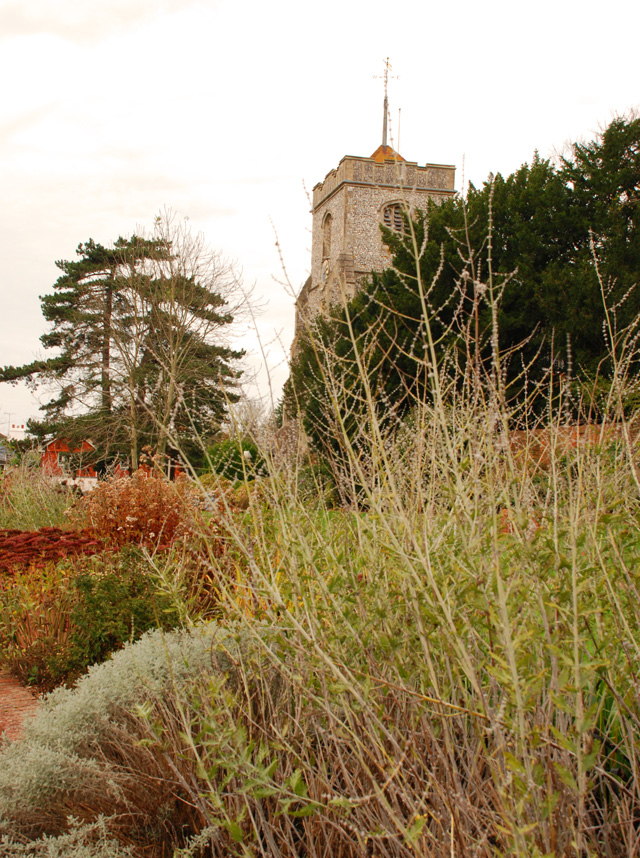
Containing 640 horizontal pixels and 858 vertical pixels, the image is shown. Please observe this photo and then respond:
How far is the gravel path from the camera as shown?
10.6 feet

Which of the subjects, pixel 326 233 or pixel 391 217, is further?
pixel 326 233

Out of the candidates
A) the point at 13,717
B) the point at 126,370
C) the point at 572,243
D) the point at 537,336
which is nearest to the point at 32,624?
the point at 13,717

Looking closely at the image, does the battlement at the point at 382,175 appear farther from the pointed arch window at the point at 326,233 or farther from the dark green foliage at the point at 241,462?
the dark green foliage at the point at 241,462

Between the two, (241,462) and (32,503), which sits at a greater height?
(241,462)

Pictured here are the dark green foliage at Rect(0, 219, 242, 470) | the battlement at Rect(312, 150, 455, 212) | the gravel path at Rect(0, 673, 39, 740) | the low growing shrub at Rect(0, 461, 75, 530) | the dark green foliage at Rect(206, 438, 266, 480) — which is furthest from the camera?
the battlement at Rect(312, 150, 455, 212)

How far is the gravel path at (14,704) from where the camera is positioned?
3227mm

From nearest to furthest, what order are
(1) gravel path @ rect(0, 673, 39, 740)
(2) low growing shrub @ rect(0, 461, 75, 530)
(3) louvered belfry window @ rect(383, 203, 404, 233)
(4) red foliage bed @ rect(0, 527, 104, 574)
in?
(1) gravel path @ rect(0, 673, 39, 740), (4) red foliage bed @ rect(0, 527, 104, 574), (2) low growing shrub @ rect(0, 461, 75, 530), (3) louvered belfry window @ rect(383, 203, 404, 233)

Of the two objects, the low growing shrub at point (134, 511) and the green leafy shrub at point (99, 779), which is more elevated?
the low growing shrub at point (134, 511)

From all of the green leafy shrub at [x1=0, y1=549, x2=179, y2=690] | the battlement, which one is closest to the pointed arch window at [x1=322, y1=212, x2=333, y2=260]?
the battlement

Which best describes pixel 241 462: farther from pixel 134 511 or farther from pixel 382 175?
pixel 382 175

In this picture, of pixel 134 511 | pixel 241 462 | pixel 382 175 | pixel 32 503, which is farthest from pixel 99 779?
pixel 382 175

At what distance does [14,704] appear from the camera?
144 inches

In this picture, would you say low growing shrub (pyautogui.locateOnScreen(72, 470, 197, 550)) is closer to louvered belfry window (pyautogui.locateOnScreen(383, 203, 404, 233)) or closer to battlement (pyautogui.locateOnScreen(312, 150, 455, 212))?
louvered belfry window (pyautogui.locateOnScreen(383, 203, 404, 233))

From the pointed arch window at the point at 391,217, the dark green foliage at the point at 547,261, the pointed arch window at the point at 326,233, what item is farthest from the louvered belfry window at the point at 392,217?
the dark green foliage at the point at 547,261
